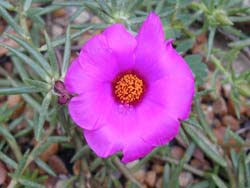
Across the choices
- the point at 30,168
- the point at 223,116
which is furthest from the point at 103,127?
the point at 223,116

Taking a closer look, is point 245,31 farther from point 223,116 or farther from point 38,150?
point 38,150

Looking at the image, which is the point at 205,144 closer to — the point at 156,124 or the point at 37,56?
the point at 156,124

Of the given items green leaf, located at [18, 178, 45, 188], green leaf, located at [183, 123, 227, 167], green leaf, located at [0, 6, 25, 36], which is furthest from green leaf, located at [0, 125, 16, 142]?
green leaf, located at [183, 123, 227, 167]

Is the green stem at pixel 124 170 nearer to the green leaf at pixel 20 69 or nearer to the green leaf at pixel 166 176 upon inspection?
the green leaf at pixel 166 176

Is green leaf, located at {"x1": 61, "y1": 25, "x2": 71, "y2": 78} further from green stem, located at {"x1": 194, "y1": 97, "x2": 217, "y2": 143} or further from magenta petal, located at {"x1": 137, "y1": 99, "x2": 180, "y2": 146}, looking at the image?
green stem, located at {"x1": 194, "y1": 97, "x2": 217, "y2": 143}

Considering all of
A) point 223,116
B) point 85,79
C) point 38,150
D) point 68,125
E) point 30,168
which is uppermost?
point 85,79
